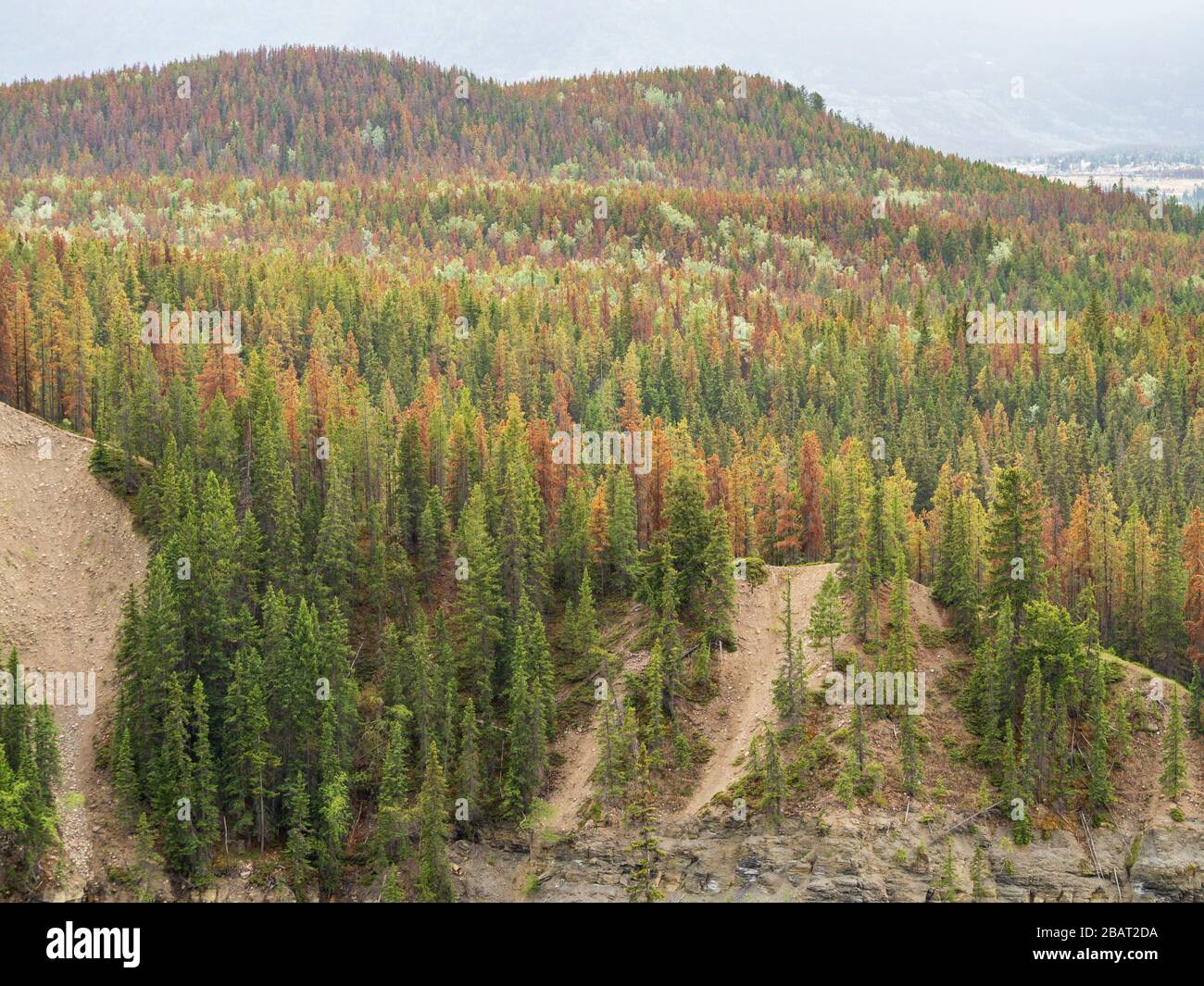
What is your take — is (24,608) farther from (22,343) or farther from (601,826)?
(601,826)

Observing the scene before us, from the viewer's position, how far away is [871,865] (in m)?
106

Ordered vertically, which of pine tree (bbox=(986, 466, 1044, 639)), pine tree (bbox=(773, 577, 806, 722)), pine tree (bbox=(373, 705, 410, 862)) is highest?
pine tree (bbox=(986, 466, 1044, 639))

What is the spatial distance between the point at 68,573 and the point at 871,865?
68.0 m

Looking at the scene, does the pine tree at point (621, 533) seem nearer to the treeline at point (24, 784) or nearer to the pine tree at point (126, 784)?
the pine tree at point (126, 784)

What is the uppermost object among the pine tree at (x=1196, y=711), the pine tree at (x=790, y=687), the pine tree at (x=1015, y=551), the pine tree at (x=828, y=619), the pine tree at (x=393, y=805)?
the pine tree at (x=1015, y=551)

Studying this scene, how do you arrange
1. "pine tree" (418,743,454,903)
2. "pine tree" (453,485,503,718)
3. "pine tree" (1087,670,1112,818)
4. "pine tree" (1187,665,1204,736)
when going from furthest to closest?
"pine tree" (453,485,503,718), "pine tree" (1187,665,1204,736), "pine tree" (1087,670,1112,818), "pine tree" (418,743,454,903)

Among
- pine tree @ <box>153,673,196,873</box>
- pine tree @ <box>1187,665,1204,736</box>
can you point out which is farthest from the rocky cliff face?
pine tree @ <box>153,673,196,873</box>

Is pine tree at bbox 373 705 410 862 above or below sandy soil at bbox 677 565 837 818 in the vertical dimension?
below

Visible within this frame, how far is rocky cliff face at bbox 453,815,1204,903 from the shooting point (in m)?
106

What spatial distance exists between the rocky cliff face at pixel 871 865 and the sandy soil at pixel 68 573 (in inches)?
1155

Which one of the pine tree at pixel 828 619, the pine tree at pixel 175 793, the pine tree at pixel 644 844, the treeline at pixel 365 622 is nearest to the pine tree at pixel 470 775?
the treeline at pixel 365 622

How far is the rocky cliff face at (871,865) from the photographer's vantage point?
106 metres

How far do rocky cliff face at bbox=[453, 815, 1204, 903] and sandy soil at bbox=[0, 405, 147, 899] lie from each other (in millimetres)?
29325

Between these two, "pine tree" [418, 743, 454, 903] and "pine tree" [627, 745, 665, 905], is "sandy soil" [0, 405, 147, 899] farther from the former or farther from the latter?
"pine tree" [627, 745, 665, 905]
